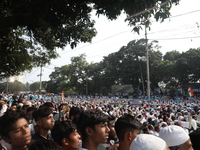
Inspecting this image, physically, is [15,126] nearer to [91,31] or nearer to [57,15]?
[57,15]

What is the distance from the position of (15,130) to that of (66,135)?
0.63m

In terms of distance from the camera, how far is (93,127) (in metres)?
2.14

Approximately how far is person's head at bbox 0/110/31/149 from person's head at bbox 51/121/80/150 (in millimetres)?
360

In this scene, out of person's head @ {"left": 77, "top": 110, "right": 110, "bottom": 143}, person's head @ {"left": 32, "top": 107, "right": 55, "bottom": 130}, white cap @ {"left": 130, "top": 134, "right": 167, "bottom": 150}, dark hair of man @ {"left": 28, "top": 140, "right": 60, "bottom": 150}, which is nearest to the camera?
white cap @ {"left": 130, "top": 134, "right": 167, "bottom": 150}

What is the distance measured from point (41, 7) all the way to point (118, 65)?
39479mm

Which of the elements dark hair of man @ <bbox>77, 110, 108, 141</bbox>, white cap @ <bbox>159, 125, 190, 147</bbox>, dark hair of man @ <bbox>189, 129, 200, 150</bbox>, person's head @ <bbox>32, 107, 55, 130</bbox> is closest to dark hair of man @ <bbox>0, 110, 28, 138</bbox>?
person's head @ <bbox>32, 107, 55, 130</bbox>

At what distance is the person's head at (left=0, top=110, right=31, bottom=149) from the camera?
2.13m

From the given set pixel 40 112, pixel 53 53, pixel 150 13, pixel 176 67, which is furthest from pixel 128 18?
pixel 176 67

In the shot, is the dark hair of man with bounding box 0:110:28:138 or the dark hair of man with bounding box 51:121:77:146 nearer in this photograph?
the dark hair of man with bounding box 0:110:28:138

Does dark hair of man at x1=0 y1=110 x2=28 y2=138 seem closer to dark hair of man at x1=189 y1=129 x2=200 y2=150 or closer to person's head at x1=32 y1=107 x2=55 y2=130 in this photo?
person's head at x1=32 y1=107 x2=55 y2=130

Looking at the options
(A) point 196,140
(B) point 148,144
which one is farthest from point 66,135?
(A) point 196,140

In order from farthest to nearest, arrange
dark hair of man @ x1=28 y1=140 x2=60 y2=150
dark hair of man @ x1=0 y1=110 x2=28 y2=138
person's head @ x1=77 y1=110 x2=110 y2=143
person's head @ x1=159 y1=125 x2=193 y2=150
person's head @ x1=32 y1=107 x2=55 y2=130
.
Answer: person's head @ x1=32 y1=107 x2=55 y2=130
dark hair of man @ x1=0 y1=110 x2=28 y2=138
person's head @ x1=77 y1=110 x2=110 y2=143
person's head @ x1=159 y1=125 x2=193 y2=150
dark hair of man @ x1=28 y1=140 x2=60 y2=150

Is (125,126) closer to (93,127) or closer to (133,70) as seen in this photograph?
(93,127)

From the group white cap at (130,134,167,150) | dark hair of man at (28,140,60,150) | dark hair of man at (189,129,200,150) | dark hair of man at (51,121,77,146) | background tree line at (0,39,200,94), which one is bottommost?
dark hair of man at (189,129,200,150)
